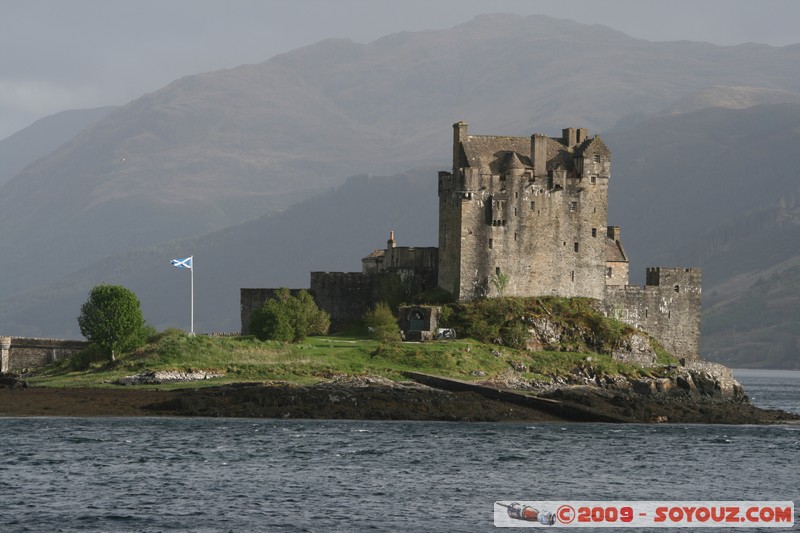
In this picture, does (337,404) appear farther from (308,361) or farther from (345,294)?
(345,294)

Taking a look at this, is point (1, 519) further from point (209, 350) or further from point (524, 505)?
point (209, 350)

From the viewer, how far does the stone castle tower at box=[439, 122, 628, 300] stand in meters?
109

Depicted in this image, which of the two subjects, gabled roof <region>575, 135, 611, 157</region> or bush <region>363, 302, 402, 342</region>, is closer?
bush <region>363, 302, 402, 342</region>

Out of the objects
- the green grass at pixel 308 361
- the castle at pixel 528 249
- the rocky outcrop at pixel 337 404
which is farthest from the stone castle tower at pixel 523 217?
the rocky outcrop at pixel 337 404

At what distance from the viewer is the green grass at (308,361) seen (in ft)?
314

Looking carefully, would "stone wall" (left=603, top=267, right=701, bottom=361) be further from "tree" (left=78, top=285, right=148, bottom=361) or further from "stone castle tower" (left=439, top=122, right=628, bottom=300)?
"tree" (left=78, top=285, right=148, bottom=361)

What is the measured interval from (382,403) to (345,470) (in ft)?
78.3

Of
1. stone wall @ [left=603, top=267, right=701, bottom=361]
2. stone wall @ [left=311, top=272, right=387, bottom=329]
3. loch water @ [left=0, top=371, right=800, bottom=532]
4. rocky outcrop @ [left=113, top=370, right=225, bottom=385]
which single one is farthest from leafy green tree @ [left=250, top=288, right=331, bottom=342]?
stone wall @ [left=603, top=267, right=701, bottom=361]

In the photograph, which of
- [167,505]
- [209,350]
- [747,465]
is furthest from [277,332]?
[167,505]

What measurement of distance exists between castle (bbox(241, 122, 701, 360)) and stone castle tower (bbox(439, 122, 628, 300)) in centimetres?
8

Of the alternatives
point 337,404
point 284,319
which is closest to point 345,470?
point 337,404

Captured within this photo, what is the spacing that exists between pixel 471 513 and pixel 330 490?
23.8ft

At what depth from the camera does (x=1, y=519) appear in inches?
1976

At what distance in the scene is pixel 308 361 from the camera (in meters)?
97.6
